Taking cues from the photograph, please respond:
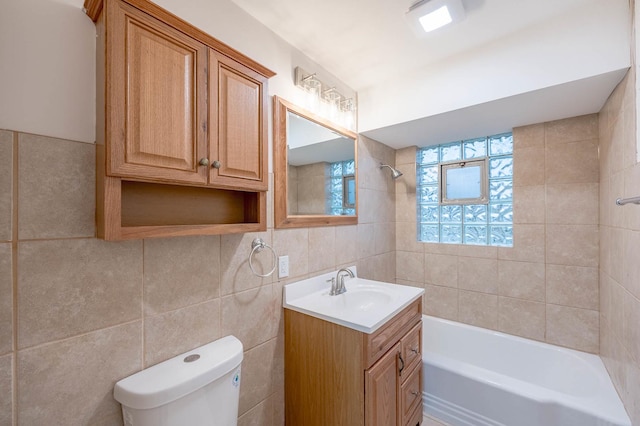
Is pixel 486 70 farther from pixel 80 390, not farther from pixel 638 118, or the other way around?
pixel 80 390

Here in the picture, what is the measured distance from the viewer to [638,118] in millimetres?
1201

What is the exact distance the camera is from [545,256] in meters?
2.05

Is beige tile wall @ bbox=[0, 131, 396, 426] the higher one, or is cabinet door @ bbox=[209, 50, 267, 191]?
cabinet door @ bbox=[209, 50, 267, 191]

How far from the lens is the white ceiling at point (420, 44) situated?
1375 mm

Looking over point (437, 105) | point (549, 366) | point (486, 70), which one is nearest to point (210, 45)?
point (437, 105)

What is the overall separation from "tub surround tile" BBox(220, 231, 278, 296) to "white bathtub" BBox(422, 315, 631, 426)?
4.63 ft

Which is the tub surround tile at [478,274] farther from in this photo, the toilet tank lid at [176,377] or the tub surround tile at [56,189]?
the tub surround tile at [56,189]

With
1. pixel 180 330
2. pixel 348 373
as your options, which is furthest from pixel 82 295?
pixel 348 373

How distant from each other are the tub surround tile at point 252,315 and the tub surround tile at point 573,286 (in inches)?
80.1

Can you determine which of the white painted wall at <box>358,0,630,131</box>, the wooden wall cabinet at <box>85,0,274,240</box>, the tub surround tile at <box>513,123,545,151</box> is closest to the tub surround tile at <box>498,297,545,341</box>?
the tub surround tile at <box>513,123,545,151</box>

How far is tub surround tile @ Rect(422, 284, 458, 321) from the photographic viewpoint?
245 cm

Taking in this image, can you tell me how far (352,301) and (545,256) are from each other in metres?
1.55

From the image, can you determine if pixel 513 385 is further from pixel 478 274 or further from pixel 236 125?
pixel 236 125

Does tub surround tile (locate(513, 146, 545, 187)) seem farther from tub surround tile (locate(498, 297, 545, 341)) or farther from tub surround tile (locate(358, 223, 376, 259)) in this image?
tub surround tile (locate(358, 223, 376, 259))
